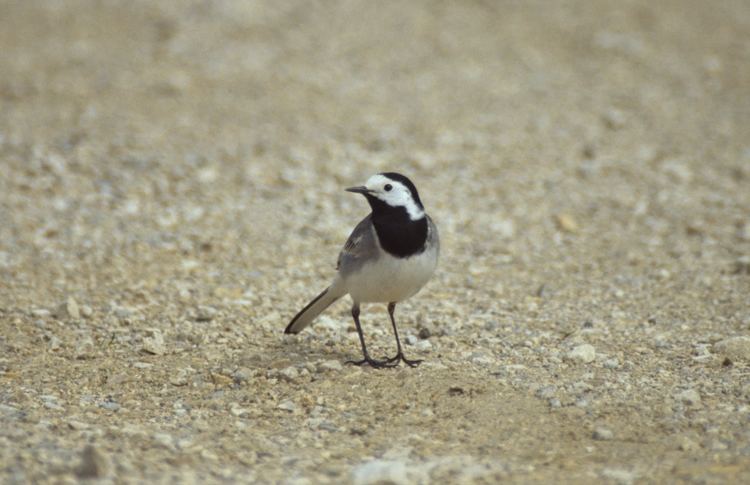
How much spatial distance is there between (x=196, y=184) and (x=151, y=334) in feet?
11.2

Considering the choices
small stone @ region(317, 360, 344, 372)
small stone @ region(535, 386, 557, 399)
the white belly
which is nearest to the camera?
small stone @ region(535, 386, 557, 399)

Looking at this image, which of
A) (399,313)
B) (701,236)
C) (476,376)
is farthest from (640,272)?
(476,376)

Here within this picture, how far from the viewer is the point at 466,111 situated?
11.8 meters

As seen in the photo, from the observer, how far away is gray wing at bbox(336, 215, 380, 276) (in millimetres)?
6020

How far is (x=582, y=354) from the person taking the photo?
20.7 feet

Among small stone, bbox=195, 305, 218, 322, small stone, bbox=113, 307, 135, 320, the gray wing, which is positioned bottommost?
small stone, bbox=195, 305, 218, 322

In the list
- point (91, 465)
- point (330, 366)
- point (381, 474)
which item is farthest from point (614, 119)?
point (91, 465)

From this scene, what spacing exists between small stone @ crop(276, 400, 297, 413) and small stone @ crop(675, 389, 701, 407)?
2.23m

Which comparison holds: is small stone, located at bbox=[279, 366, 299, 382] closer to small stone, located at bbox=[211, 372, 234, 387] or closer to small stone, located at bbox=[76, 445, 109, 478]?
small stone, located at bbox=[211, 372, 234, 387]

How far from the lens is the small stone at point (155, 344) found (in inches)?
254

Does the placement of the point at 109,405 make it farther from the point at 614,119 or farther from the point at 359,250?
the point at 614,119

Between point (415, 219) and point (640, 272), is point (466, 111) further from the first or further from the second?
point (415, 219)

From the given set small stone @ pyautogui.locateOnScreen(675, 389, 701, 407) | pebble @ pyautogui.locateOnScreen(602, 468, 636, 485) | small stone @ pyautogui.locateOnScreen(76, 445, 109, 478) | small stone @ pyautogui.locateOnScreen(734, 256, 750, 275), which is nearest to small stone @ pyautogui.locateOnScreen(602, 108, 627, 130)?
small stone @ pyautogui.locateOnScreen(734, 256, 750, 275)

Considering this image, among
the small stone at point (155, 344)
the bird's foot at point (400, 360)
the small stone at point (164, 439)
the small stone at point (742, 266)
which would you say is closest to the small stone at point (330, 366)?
the bird's foot at point (400, 360)
